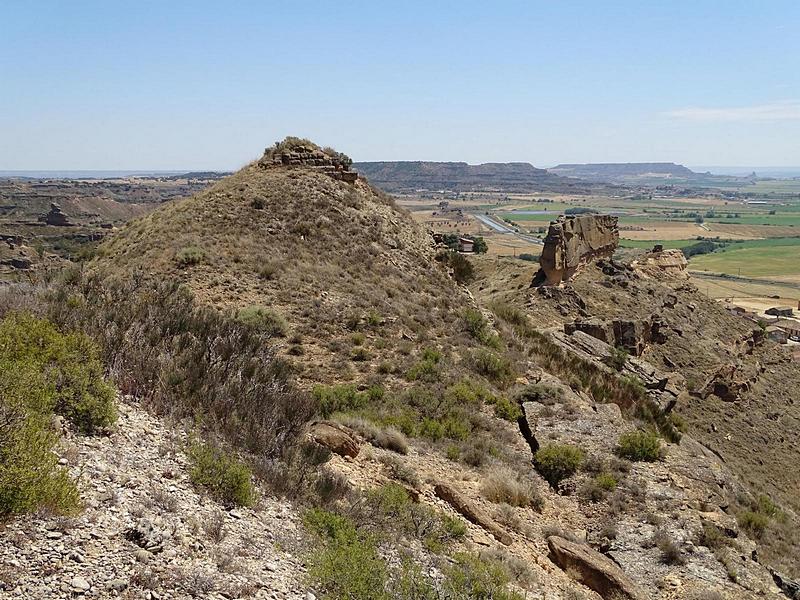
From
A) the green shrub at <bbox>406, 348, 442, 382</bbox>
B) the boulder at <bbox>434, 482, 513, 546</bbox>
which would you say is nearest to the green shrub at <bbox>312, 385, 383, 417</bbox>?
the green shrub at <bbox>406, 348, 442, 382</bbox>

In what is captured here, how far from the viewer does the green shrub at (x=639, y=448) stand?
36.4 ft

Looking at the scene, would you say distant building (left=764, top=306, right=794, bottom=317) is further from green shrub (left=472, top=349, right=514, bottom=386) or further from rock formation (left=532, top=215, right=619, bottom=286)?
green shrub (left=472, top=349, right=514, bottom=386)

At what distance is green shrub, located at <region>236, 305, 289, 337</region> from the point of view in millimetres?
14172

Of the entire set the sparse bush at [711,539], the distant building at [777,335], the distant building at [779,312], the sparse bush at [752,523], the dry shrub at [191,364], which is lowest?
the distant building at [779,312]

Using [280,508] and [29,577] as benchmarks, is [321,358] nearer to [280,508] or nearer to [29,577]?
[280,508]

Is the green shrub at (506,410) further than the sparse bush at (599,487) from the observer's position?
Yes

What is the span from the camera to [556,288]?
3262cm

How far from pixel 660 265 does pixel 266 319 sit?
117ft

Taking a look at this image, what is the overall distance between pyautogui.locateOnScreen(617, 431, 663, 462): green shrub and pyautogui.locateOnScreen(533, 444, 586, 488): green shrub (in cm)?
98

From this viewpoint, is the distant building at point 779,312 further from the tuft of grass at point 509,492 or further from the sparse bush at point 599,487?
Answer: the tuft of grass at point 509,492

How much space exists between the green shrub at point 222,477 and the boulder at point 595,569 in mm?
4256

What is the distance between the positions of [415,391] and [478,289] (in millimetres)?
25918

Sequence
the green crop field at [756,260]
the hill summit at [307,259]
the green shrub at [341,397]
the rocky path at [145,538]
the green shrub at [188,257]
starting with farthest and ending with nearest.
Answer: the green crop field at [756,260] < the green shrub at [188,257] < the hill summit at [307,259] < the green shrub at [341,397] < the rocky path at [145,538]

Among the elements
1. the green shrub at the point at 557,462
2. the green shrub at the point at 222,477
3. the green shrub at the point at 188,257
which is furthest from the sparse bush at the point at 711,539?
the green shrub at the point at 188,257
